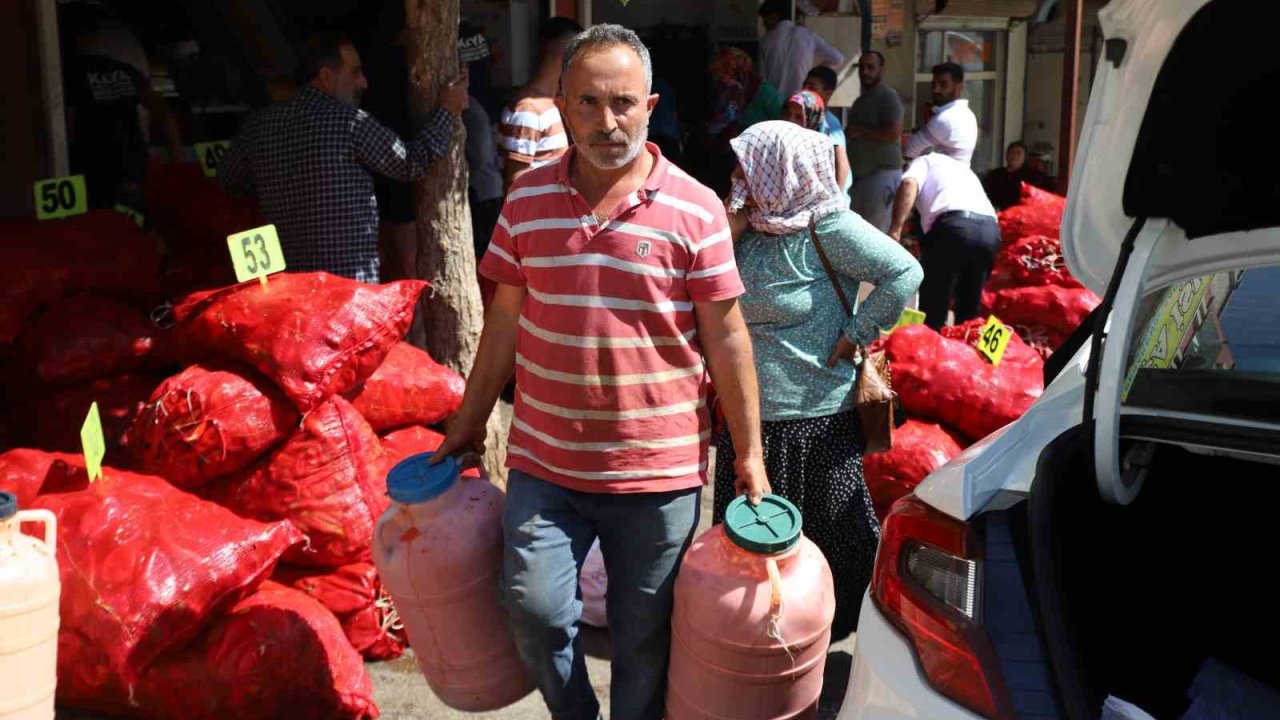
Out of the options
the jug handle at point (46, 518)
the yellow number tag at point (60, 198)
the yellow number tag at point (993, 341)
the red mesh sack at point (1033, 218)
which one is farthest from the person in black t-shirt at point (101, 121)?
the red mesh sack at point (1033, 218)

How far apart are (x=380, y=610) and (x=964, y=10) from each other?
11.3 m

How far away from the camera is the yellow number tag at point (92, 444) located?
11.8 feet

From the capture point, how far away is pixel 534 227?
2.96 m

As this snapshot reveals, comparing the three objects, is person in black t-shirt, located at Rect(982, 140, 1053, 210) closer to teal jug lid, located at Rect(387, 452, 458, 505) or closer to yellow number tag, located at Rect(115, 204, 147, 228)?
yellow number tag, located at Rect(115, 204, 147, 228)

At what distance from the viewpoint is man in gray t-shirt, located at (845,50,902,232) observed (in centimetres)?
911

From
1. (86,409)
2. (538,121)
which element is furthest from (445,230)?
(86,409)

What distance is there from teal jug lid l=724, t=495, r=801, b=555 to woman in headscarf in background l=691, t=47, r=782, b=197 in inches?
261

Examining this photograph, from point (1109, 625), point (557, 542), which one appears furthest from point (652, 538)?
point (1109, 625)

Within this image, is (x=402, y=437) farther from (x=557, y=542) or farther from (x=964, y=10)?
(x=964, y=10)

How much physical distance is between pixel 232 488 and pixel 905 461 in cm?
237

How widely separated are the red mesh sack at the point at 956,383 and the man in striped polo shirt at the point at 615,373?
1.90 meters

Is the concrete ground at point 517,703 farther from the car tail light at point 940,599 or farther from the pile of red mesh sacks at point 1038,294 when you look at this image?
the pile of red mesh sacks at point 1038,294

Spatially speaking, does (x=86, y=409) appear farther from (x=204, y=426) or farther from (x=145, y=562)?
(x=145, y=562)

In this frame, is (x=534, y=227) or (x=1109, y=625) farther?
(x=534, y=227)
